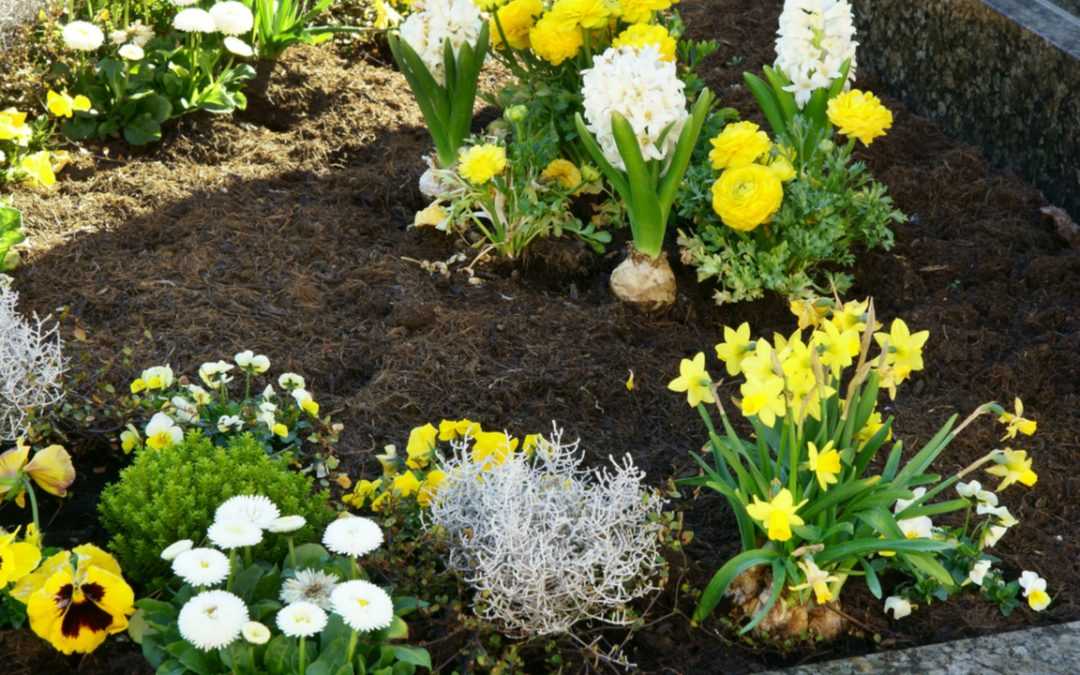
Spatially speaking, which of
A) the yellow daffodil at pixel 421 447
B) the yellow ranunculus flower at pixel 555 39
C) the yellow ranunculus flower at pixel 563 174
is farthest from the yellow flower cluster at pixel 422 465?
the yellow ranunculus flower at pixel 555 39

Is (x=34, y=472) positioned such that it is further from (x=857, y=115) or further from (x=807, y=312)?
(x=857, y=115)

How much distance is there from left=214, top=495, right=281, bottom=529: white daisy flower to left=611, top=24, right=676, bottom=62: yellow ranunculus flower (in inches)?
72.4

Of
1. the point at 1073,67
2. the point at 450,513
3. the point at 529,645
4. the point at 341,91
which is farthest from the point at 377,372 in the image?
the point at 1073,67

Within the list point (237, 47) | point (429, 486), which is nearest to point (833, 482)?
point (429, 486)

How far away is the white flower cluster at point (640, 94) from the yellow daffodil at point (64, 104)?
5.79ft

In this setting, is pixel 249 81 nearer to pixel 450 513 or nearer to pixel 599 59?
pixel 599 59

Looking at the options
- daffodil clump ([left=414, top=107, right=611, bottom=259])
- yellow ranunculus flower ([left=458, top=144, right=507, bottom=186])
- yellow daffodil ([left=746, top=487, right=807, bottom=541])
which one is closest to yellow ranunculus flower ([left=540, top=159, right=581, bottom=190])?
daffodil clump ([left=414, top=107, right=611, bottom=259])

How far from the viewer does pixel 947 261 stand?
388 centimetres

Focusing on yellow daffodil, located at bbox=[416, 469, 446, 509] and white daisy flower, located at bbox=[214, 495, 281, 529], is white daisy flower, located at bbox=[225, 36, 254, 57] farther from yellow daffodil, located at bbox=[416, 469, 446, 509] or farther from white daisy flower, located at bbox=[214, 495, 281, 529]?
white daisy flower, located at bbox=[214, 495, 281, 529]

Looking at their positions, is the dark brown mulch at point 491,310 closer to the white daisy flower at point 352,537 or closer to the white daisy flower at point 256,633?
the white daisy flower at point 352,537

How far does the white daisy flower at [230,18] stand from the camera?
14.5ft

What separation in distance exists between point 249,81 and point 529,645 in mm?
2959

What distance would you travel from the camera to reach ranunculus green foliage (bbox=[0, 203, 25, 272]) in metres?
3.63

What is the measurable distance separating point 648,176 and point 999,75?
5.28ft
